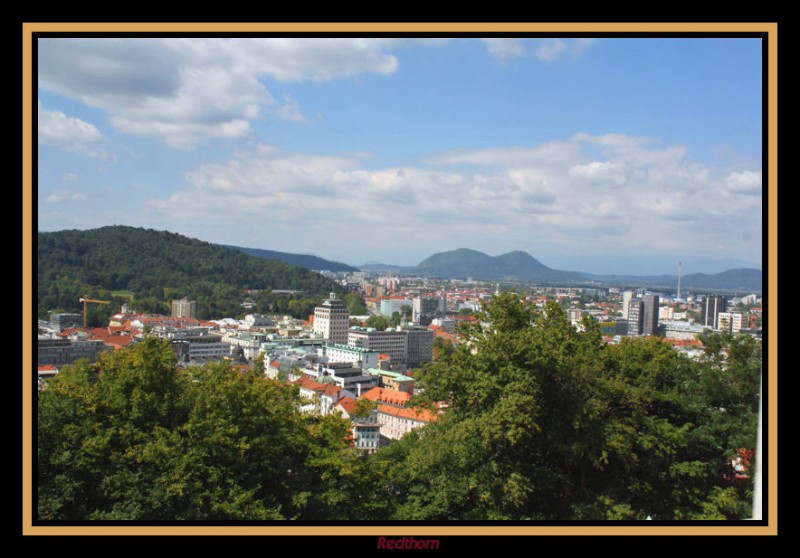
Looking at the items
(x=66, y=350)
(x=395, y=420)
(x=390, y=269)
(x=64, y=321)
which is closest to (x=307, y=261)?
(x=390, y=269)

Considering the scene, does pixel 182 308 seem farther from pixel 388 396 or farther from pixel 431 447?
pixel 431 447

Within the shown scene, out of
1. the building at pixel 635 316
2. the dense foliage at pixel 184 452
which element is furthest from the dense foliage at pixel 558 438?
the building at pixel 635 316

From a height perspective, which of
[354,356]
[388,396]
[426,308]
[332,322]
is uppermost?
[426,308]

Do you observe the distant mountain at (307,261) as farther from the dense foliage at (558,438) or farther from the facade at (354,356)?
the dense foliage at (558,438)
